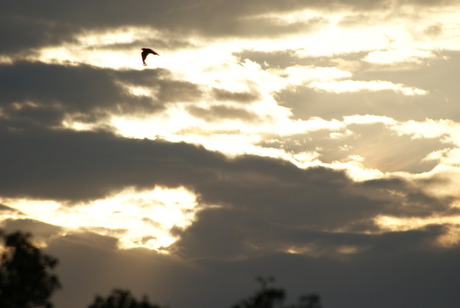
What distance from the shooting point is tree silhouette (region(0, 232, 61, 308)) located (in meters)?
70.2

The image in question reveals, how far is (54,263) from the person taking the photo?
2795 inches

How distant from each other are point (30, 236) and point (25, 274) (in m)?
3.08

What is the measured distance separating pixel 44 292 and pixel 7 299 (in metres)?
3.23

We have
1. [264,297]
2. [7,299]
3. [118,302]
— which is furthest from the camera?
[264,297]

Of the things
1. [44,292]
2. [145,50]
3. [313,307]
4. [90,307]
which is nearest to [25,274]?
[44,292]

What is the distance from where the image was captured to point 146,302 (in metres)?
76.3

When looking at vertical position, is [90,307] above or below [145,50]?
below

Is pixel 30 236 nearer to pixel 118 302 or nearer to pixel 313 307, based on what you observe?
pixel 118 302

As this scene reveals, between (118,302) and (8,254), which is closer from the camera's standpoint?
(8,254)

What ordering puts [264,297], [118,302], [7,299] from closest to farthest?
[7,299]
[118,302]
[264,297]

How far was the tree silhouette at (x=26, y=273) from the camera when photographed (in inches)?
2763

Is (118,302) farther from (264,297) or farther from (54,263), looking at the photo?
(264,297)

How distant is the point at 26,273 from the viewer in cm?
7062

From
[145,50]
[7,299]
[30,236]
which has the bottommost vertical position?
[7,299]
